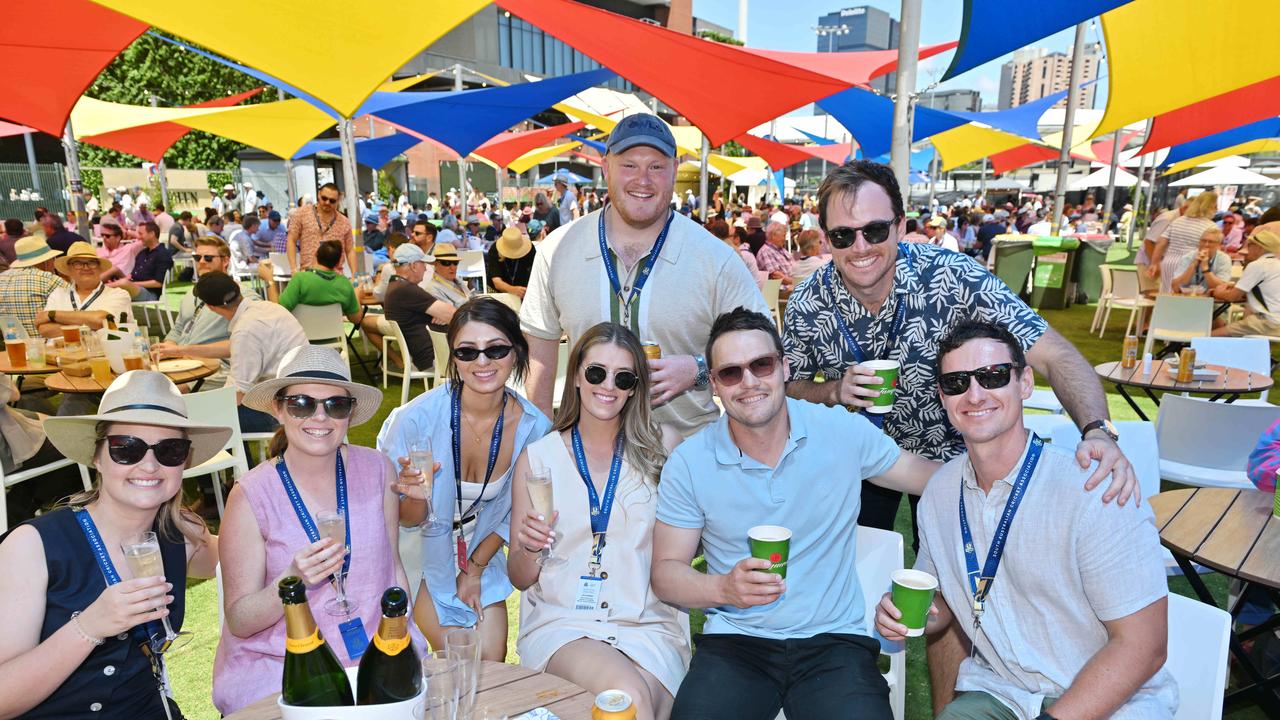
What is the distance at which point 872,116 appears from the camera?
40.2ft

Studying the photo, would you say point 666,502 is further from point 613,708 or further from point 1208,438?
point 1208,438

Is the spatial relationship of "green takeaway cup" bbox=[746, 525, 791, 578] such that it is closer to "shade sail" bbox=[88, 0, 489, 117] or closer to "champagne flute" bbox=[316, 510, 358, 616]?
"champagne flute" bbox=[316, 510, 358, 616]

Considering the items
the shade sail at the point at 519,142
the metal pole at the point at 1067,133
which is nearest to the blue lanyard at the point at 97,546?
the shade sail at the point at 519,142

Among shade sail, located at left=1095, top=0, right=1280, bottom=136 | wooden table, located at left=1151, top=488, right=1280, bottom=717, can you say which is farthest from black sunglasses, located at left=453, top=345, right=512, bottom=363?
shade sail, located at left=1095, top=0, right=1280, bottom=136

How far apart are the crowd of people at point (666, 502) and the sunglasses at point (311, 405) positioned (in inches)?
0.4

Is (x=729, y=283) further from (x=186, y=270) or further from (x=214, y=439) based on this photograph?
(x=186, y=270)

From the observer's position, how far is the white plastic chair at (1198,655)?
197 centimetres

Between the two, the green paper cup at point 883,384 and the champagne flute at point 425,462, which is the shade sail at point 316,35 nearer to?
the champagne flute at point 425,462

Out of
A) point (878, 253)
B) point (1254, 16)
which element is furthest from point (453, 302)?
point (1254, 16)

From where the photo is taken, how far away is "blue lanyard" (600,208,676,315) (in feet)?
9.74

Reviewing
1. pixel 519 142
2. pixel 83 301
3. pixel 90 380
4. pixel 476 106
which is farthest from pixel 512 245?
pixel 519 142

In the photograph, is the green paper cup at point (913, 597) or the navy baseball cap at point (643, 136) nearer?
the green paper cup at point (913, 597)

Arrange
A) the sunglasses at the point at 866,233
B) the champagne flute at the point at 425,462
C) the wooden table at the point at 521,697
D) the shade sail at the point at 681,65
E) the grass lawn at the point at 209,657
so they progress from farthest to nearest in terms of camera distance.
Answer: the shade sail at the point at 681,65
the grass lawn at the point at 209,657
the sunglasses at the point at 866,233
the champagne flute at the point at 425,462
the wooden table at the point at 521,697

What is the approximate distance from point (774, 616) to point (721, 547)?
259 millimetres
